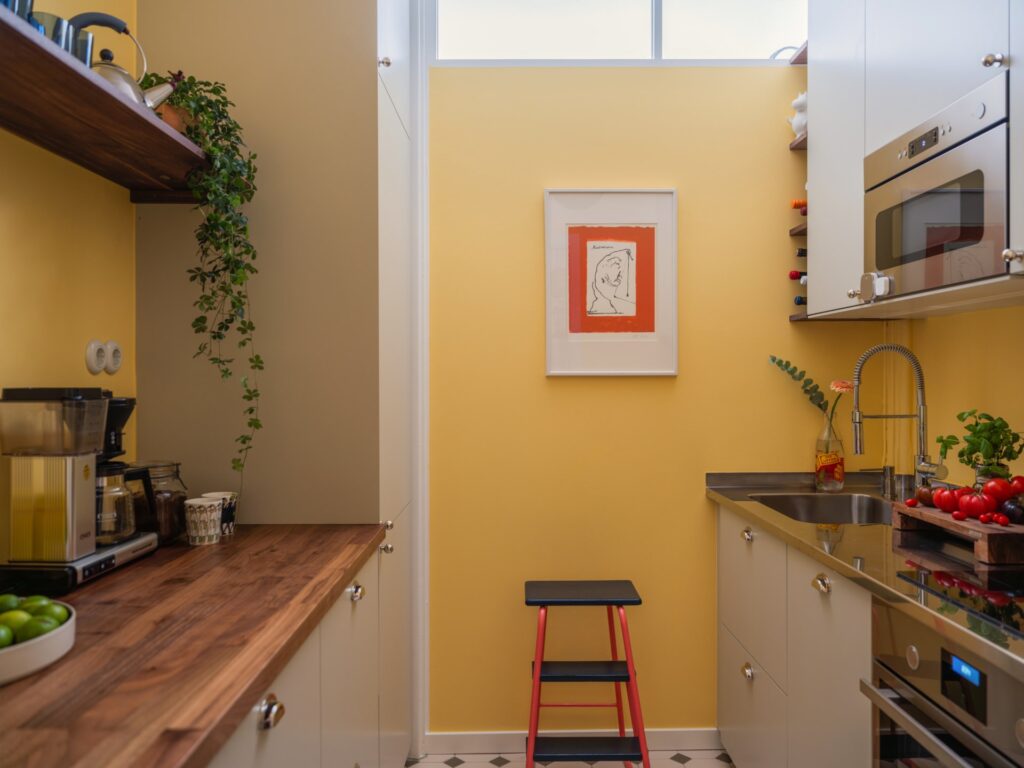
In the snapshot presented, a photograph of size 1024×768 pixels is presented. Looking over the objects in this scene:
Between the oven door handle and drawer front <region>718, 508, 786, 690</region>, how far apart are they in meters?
0.49

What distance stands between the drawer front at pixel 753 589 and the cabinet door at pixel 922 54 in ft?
3.79

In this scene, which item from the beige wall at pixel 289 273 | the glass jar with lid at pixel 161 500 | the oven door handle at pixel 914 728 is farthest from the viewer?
the beige wall at pixel 289 273

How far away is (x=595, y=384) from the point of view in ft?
8.30

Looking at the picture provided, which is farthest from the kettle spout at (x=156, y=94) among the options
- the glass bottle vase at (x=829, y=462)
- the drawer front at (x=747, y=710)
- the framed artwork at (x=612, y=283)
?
the glass bottle vase at (x=829, y=462)

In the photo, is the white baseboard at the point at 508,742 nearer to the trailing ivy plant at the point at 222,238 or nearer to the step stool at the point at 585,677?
the step stool at the point at 585,677

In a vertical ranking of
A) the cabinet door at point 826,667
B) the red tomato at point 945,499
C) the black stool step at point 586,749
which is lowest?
the black stool step at point 586,749

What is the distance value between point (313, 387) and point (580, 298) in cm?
108

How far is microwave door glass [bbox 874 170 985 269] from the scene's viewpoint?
1.47 metres

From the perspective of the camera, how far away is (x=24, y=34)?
37.2 inches

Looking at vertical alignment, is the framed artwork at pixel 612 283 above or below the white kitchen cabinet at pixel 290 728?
above

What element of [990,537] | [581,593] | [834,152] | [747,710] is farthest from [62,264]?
[747,710]

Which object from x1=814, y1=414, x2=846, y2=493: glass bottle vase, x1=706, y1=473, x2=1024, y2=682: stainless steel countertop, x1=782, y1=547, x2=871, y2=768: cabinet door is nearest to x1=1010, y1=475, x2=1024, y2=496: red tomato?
x1=706, y1=473, x2=1024, y2=682: stainless steel countertop

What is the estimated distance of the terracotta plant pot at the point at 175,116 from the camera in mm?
1524

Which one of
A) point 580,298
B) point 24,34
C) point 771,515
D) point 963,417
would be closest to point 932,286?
point 963,417
